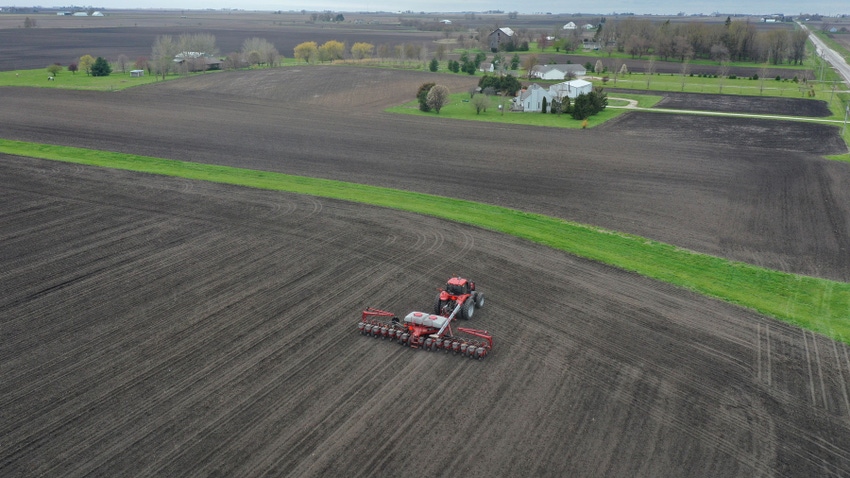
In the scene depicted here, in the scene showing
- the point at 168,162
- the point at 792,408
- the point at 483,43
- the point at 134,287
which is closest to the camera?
the point at 792,408

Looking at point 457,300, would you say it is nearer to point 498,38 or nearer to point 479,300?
point 479,300

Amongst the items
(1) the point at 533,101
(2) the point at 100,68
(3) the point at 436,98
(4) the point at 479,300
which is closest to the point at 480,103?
(3) the point at 436,98

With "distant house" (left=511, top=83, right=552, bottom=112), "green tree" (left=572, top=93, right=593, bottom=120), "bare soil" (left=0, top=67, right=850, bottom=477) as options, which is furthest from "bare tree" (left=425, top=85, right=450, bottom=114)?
"bare soil" (left=0, top=67, right=850, bottom=477)

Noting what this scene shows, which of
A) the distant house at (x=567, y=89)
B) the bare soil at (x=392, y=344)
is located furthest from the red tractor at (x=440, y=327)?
the distant house at (x=567, y=89)

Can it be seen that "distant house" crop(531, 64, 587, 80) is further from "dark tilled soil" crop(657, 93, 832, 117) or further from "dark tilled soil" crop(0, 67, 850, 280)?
"dark tilled soil" crop(0, 67, 850, 280)

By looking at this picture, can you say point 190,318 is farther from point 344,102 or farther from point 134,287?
point 344,102

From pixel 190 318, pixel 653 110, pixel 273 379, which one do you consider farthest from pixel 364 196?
pixel 653 110
